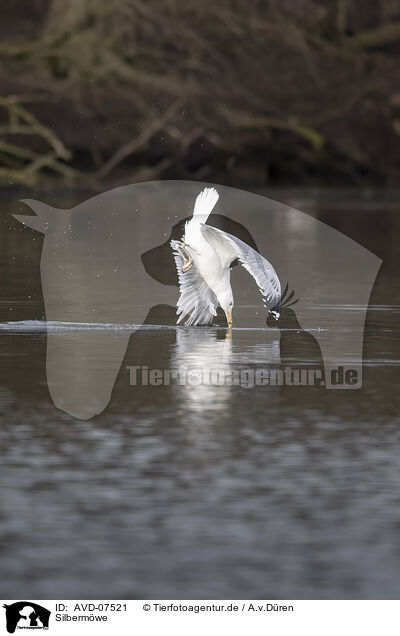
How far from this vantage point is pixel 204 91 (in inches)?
1350

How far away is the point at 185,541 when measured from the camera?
6340 mm

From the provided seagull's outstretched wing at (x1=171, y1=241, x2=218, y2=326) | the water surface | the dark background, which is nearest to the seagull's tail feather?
seagull's outstretched wing at (x1=171, y1=241, x2=218, y2=326)

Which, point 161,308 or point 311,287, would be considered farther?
point 311,287

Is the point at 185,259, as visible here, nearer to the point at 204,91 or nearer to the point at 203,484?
the point at 203,484

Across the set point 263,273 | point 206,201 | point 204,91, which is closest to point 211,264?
point 206,201

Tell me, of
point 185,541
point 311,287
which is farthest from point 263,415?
point 311,287

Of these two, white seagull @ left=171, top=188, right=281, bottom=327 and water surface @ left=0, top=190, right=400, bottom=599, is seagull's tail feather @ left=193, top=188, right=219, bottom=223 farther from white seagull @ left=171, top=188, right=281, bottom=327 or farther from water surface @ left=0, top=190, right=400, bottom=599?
water surface @ left=0, top=190, right=400, bottom=599

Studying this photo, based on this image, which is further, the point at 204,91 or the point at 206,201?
the point at 204,91

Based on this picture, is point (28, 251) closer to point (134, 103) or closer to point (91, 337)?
point (91, 337)

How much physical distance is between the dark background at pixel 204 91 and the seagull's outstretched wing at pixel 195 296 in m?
18.8

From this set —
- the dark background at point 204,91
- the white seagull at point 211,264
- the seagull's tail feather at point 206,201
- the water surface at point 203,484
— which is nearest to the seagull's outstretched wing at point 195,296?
the white seagull at point 211,264

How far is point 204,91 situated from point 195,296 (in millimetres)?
22017

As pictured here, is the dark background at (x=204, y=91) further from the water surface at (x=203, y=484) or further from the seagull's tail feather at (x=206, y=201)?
the water surface at (x=203, y=484)
